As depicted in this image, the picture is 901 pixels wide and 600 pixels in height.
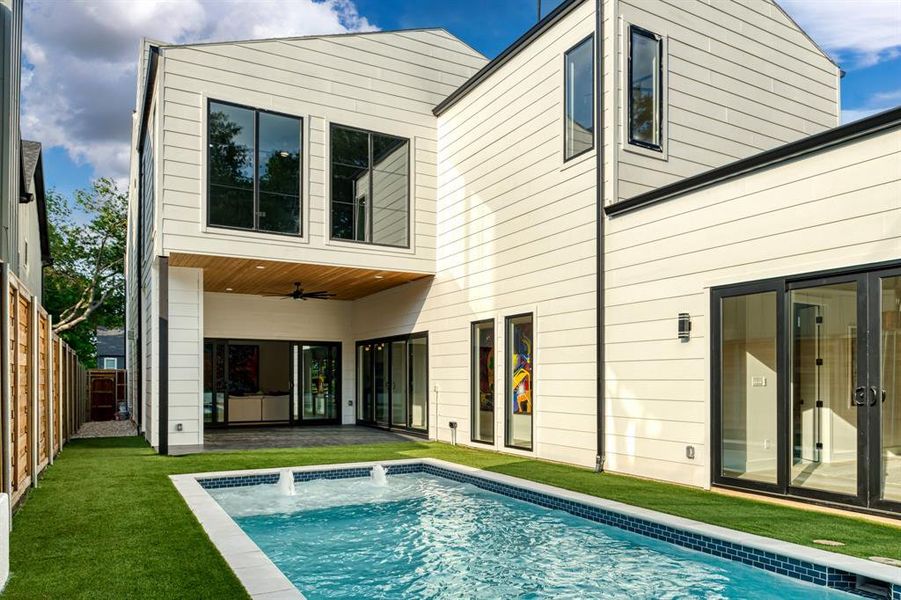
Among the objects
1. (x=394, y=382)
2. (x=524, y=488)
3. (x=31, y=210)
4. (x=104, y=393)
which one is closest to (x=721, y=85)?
(x=524, y=488)

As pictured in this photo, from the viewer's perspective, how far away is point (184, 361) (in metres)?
10.4

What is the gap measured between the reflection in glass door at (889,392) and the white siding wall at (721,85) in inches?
129

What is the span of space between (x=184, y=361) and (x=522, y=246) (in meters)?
5.41

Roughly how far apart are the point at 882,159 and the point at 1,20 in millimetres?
6500

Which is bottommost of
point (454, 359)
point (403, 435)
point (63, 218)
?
point (403, 435)

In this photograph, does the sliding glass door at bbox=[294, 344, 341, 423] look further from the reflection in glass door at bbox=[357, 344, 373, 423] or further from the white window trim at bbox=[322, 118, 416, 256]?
the white window trim at bbox=[322, 118, 416, 256]

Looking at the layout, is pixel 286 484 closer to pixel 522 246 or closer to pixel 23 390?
pixel 23 390

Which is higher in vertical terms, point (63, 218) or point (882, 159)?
point (63, 218)

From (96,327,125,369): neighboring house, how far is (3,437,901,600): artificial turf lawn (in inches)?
1522

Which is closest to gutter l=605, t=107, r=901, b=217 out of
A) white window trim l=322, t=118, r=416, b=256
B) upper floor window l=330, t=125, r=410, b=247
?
white window trim l=322, t=118, r=416, b=256

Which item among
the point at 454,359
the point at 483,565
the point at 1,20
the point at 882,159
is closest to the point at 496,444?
the point at 454,359

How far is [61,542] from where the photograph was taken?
4.58 m

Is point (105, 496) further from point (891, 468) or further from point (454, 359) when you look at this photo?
point (891, 468)

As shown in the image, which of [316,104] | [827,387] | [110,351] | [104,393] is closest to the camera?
[827,387]
